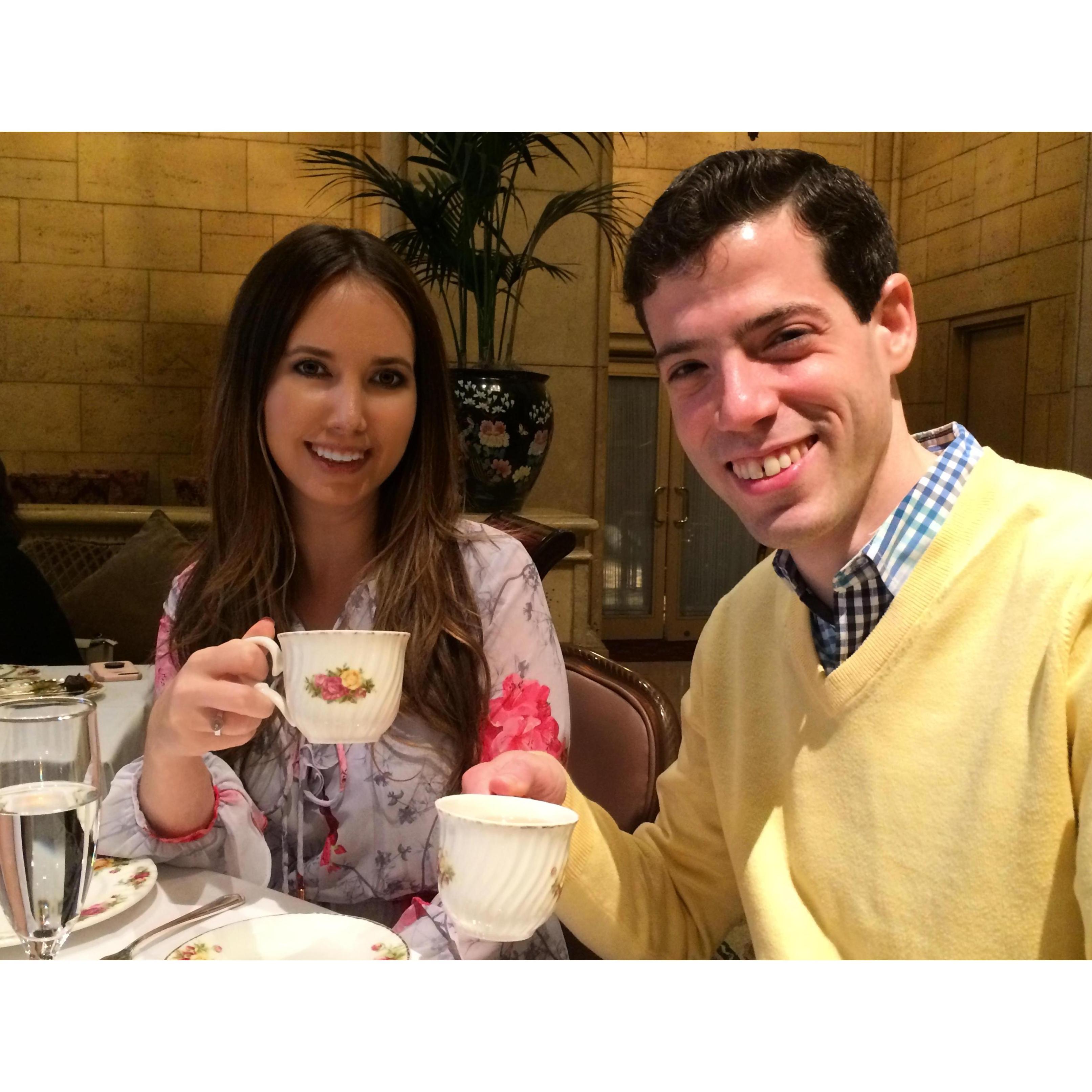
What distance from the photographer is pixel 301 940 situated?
66 cm

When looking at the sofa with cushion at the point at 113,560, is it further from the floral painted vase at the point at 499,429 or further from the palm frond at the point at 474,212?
the palm frond at the point at 474,212

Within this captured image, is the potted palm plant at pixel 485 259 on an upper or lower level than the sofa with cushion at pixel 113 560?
upper

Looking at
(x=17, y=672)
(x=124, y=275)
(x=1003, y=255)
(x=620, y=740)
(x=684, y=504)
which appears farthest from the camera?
(x=684, y=504)

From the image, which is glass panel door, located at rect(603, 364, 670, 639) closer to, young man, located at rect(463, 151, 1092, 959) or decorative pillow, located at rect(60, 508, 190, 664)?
decorative pillow, located at rect(60, 508, 190, 664)

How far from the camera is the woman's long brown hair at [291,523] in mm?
984

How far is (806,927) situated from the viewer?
2.34ft

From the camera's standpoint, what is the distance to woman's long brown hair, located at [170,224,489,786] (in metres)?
0.98

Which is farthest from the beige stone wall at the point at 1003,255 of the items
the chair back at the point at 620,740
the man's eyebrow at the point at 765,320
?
the chair back at the point at 620,740

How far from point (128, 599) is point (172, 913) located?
239cm

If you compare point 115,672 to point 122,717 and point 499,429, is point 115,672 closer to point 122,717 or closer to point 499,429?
point 122,717

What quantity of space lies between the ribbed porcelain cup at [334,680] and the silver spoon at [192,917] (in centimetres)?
16

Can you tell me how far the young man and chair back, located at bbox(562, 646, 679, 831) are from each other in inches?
10.6

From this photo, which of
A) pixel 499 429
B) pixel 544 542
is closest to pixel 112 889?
pixel 544 542

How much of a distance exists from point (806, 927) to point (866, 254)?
1.58 ft
